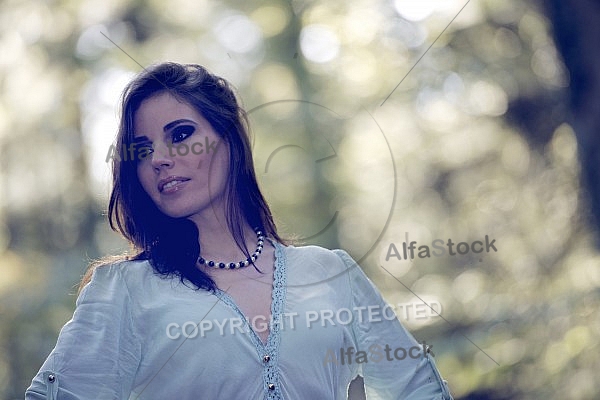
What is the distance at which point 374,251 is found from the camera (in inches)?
129

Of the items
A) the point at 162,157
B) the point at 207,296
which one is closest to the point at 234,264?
the point at 207,296

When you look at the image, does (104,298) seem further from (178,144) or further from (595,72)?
(595,72)

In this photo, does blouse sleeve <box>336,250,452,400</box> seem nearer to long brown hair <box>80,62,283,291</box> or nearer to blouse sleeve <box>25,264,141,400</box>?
long brown hair <box>80,62,283,291</box>

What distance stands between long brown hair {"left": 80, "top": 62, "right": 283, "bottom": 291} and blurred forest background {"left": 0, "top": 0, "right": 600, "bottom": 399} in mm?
1629

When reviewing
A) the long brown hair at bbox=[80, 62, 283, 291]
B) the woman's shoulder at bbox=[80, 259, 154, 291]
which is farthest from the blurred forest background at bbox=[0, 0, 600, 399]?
the woman's shoulder at bbox=[80, 259, 154, 291]

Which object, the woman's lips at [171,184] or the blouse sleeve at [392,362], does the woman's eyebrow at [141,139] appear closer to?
the woman's lips at [171,184]

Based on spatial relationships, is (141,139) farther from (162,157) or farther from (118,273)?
(118,273)

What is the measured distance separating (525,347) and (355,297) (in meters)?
1.71

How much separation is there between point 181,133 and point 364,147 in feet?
7.66

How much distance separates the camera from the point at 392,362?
1.13 metres

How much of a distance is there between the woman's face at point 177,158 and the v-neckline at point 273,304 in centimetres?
12

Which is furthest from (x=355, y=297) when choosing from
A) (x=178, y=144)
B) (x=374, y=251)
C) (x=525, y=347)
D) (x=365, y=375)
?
(x=374, y=251)

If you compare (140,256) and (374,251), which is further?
(374,251)

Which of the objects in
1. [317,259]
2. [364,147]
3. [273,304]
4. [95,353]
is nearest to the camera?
[95,353]
